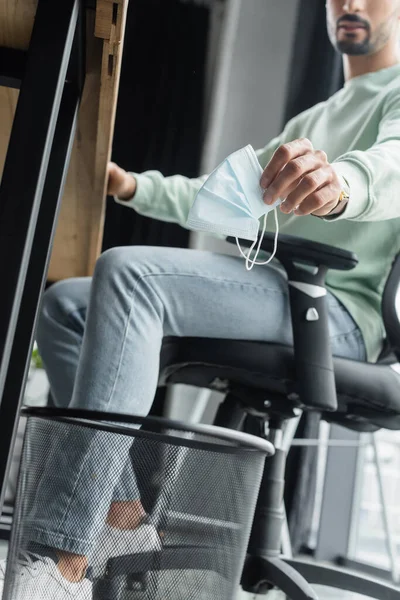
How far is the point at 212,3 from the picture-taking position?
245 centimetres

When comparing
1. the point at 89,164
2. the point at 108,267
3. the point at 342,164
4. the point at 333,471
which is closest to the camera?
the point at 342,164

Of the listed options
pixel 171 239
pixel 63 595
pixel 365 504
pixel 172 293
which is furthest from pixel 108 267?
pixel 365 504

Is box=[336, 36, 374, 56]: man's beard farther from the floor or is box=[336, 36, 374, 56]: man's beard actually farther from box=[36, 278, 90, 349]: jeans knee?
the floor

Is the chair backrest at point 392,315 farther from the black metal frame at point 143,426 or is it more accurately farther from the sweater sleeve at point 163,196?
the sweater sleeve at point 163,196

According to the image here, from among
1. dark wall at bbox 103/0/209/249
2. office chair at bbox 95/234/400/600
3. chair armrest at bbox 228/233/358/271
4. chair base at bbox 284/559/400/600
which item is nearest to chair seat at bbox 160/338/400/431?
office chair at bbox 95/234/400/600

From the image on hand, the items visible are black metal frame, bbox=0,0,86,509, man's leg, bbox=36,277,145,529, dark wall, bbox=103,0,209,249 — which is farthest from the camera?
dark wall, bbox=103,0,209,249

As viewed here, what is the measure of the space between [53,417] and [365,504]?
2.03m

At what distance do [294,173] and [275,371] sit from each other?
13.7 inches

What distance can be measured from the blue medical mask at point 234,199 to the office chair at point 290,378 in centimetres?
17

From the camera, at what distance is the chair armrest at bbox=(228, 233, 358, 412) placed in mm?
923

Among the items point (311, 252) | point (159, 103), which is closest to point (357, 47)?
point (311, 252)

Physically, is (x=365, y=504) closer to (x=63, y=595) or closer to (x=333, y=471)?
(x=333, y=471)

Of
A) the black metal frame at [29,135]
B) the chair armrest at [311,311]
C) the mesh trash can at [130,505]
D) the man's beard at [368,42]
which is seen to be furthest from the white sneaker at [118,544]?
the man's beard at [368,42]

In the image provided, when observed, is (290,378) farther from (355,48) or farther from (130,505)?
(355,48)
